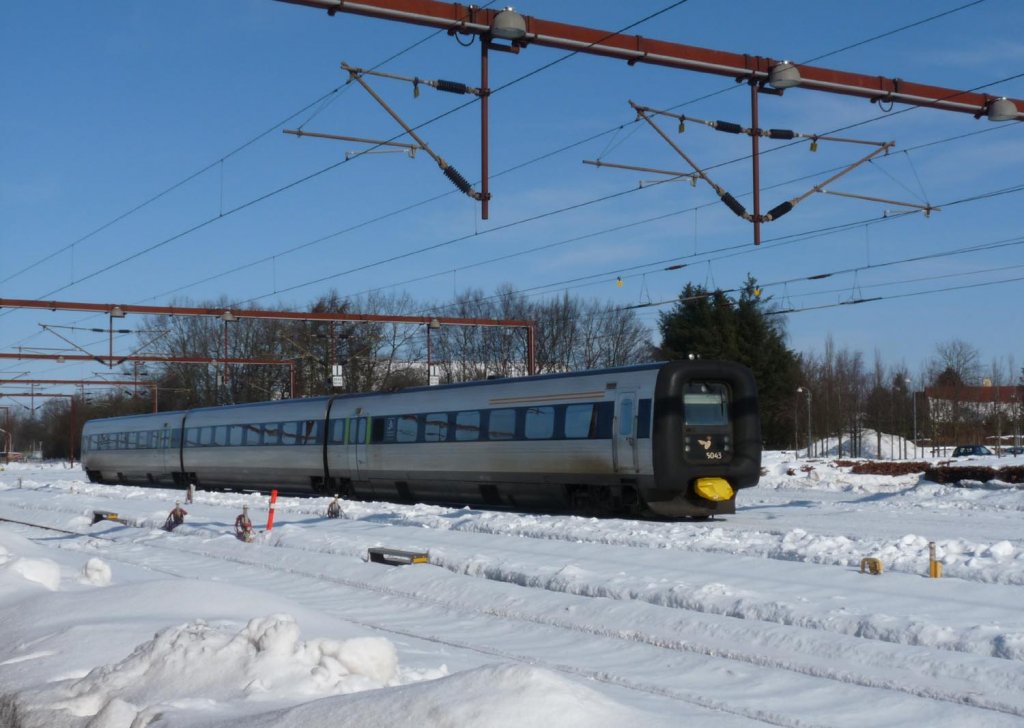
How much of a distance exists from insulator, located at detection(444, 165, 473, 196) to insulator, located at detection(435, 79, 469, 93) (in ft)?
4.54

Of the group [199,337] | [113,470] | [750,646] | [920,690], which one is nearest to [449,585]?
[750,646]

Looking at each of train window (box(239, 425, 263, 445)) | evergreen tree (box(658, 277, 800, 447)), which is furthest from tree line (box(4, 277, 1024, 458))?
train window (box(239, 425, 263, 445))

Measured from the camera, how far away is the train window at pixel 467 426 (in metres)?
26.3

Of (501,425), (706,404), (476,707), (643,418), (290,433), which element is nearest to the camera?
(476,707)

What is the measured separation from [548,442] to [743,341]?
4655 centimetres

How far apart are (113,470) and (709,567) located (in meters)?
42.1

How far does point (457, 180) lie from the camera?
16.9m

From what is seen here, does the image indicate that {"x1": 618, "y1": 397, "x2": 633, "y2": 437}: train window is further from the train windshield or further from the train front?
the train windshield

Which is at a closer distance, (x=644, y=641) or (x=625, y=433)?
(x=644, y=641)

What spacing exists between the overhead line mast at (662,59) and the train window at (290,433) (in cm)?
2048

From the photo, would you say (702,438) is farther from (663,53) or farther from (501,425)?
(663,53)

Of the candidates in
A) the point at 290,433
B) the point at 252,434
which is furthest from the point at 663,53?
the point at 252,434

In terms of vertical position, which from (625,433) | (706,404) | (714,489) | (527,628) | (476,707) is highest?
(706,404)

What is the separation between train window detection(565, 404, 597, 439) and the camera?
23141 millimetres
